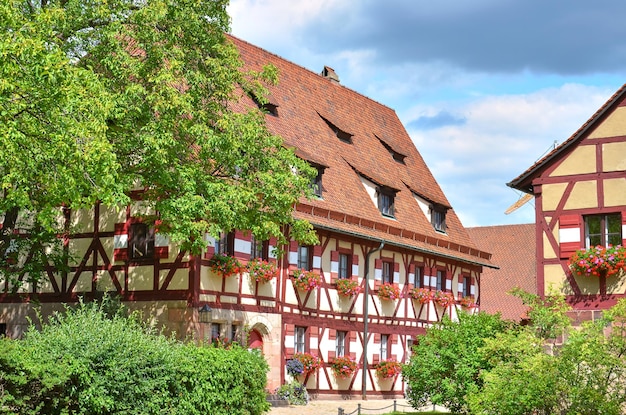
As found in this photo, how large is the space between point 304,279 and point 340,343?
3340 millimetres

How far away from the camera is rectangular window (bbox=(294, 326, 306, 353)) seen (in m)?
28.3

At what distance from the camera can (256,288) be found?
2648 centimetres

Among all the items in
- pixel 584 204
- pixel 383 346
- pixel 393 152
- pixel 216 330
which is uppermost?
pixel 393 152

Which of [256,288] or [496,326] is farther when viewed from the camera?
[256,288]

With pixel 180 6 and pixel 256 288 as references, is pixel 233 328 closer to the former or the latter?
pixel 256 288

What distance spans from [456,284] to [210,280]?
45.3 ft

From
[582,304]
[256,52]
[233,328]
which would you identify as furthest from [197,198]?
[256,52]

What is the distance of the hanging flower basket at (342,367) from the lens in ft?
96.1

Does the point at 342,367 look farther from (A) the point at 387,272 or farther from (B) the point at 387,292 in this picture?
(A) the point at 387,272

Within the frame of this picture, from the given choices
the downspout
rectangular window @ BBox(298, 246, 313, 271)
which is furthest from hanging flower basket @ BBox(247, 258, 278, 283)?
the downspout

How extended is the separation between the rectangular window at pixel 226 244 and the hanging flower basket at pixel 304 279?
258 cm

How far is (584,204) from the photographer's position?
23.5m

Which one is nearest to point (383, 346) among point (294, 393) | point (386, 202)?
point (386, 202)

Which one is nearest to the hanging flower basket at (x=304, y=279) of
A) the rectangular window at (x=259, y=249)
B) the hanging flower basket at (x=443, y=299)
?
the rectangular window at (x=259, y=249)
